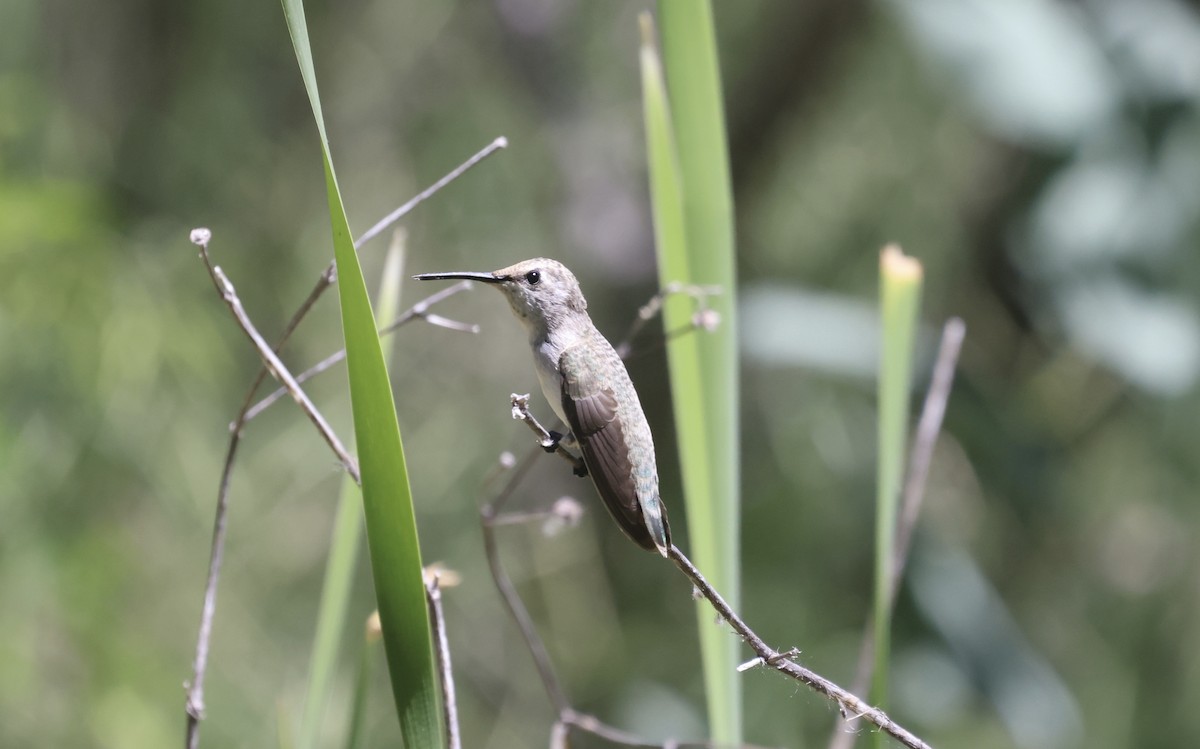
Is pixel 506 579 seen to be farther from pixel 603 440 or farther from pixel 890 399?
pixel 890 399

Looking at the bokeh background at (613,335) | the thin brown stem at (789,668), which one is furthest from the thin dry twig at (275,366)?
the bokeh background at (613,335)

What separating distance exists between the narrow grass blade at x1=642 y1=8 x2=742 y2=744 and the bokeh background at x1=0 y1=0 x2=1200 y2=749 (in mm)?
1134

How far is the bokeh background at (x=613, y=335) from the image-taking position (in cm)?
200

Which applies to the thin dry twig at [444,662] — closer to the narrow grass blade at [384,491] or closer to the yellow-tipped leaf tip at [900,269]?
the narrow grass blade at [384,491]

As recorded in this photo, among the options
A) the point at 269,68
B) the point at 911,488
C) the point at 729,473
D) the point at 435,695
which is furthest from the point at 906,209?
the point at 435,695

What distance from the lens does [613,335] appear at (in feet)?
10.1

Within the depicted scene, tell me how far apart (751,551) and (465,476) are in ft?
3.13

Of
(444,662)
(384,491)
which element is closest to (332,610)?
(444,662)

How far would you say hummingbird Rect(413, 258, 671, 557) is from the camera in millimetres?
759

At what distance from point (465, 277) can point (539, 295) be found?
151mm

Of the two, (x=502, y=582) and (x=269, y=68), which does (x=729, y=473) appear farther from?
(x=269, y=68)

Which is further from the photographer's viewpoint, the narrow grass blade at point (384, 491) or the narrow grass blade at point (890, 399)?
the narrow grass blade at point (890, 399)

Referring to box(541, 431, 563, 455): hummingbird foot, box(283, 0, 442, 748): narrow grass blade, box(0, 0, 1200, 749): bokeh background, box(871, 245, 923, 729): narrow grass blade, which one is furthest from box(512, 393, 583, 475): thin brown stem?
box(0, 0, 1200, 749): bokeh background

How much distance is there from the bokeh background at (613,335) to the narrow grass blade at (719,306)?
1.13m
